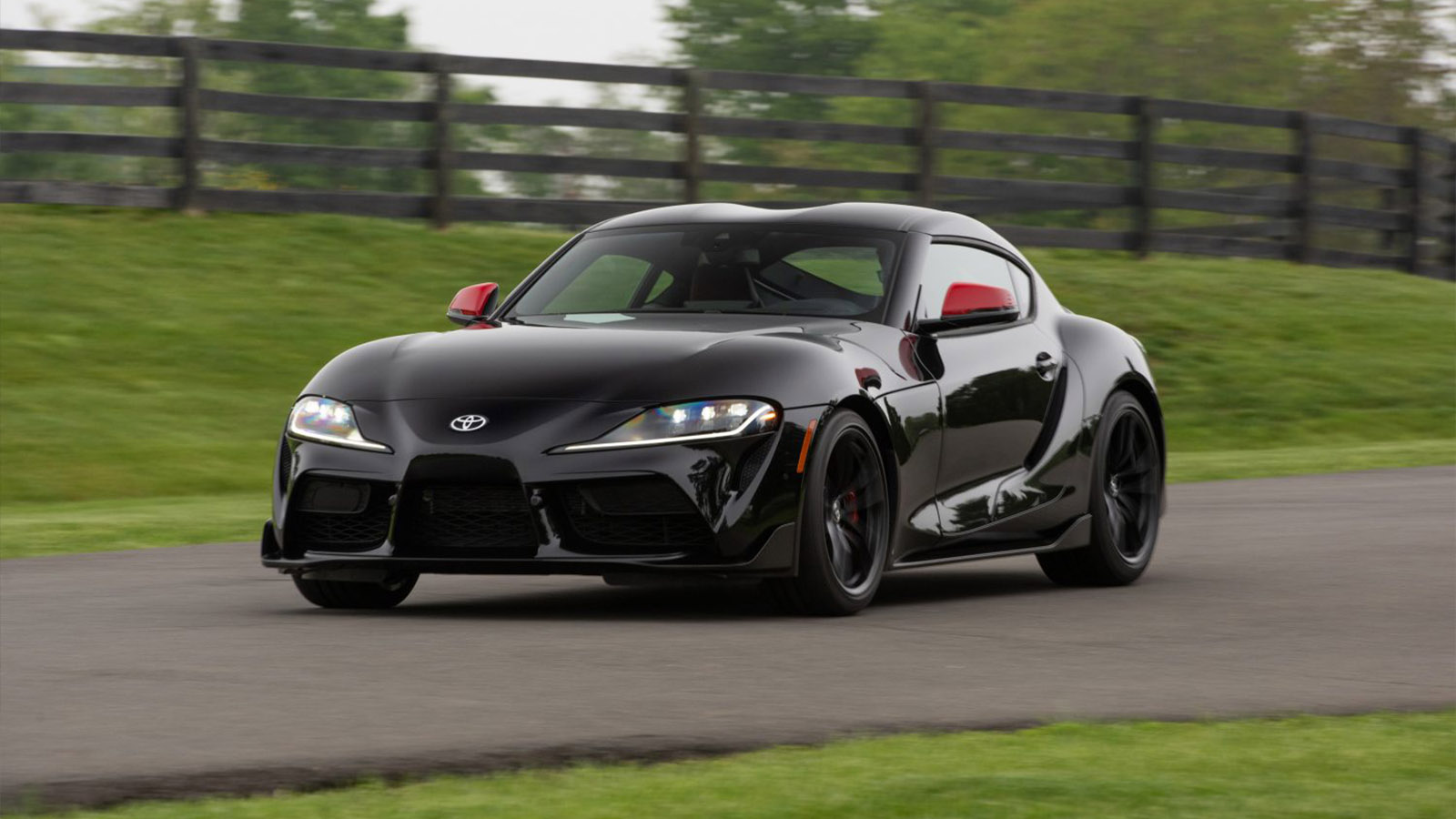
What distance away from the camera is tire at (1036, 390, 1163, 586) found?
9711 millimetres

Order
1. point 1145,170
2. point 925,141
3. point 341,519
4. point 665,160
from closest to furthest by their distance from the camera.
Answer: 1. point 341,519
2. point 925,141
3. point 665,160
4. point 1145,170

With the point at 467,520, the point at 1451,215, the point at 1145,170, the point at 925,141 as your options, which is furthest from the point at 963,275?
the point at 1451,215

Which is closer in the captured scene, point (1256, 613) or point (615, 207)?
point (1256, 613)

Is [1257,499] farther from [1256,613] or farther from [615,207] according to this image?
[615,207]

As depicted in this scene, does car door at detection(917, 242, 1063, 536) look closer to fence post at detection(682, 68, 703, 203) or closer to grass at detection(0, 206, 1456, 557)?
grass at detection(0, 206, 1456, 557)

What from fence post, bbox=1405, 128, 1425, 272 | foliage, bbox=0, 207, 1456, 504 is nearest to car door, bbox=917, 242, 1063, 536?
foliage, bbox=0, 207, 1456, 504

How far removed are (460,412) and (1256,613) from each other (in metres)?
2.88

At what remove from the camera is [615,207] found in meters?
22.9

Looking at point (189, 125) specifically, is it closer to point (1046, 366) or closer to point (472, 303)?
point (472, 303)

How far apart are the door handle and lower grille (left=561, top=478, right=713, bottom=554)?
2151 mm

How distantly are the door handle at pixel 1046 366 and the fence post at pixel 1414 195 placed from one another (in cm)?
2248

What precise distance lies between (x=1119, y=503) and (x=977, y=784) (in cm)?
524

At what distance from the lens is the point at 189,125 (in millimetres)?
21172

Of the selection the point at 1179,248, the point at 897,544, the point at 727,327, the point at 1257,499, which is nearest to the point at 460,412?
the point at 727,327
